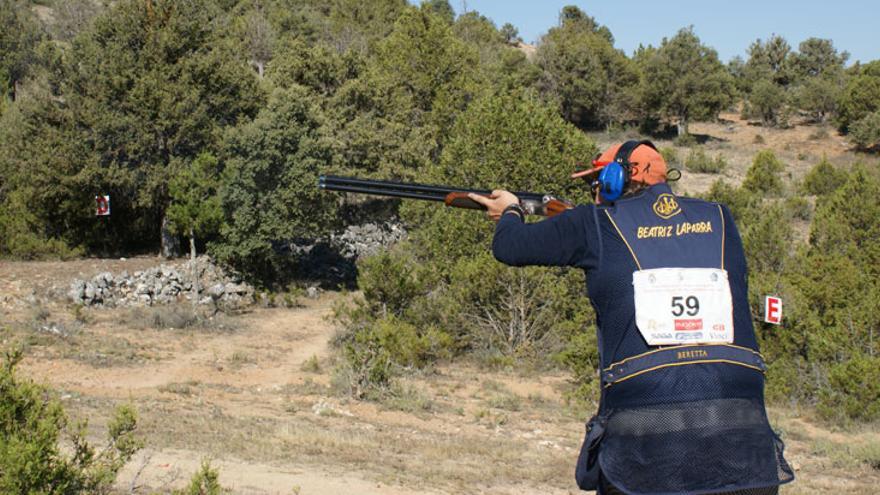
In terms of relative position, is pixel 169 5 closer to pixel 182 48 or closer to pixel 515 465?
pixel 182 48

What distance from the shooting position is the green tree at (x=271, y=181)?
21766mm

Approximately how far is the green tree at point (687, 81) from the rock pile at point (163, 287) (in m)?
33.5

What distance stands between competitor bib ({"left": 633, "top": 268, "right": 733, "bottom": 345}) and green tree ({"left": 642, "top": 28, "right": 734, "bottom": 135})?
158 ft

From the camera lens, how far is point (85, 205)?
79.0 feet

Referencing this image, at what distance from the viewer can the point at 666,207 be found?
261 cm

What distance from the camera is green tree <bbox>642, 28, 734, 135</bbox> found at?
48281mm

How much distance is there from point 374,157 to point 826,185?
717 inches

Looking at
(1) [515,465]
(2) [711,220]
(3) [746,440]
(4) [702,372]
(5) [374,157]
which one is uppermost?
(5) [374,157]

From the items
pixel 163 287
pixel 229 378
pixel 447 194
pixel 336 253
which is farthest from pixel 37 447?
pixel 336 253

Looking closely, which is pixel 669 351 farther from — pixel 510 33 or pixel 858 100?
pixel 510 33

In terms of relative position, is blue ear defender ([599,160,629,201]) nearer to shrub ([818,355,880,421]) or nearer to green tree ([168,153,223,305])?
shrub ([818,355,880,421])

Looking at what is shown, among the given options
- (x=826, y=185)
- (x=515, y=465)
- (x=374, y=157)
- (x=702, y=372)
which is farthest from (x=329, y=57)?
(x=702, y=372)

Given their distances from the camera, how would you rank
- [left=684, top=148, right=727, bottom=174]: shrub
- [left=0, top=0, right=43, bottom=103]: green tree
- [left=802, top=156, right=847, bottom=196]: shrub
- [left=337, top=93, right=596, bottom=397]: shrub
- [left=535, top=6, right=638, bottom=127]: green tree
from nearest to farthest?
[left=337, top=93, right=596, bottom=397]: shrub, [left=802, top=156, right=847, bottom=196]: shrub, [left=684, top=148, right=727, bottom=174]: shrub, [left=0, top=0, right=43, bottom=103]: green tree, [left=535, top=6, right=638, bottom=127]: green tree

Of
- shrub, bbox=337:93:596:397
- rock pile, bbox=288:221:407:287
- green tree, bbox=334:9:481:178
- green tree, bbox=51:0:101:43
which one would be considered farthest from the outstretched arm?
green tree, bbox=51:0:101:43
